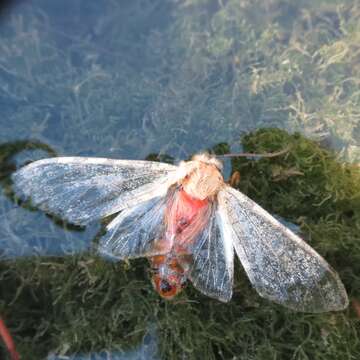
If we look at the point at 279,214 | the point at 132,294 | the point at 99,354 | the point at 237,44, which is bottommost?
the point at 99,354

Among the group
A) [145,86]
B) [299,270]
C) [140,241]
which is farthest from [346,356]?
[145,86]

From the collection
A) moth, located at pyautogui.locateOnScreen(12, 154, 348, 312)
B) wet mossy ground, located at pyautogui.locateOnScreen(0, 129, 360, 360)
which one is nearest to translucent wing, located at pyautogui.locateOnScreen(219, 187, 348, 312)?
moth, located at pyautogui.locateOnScreen(12, 154, 348, 312)

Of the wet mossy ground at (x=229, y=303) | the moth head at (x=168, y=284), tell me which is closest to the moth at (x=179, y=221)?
the moth head at (x=168, y=284)

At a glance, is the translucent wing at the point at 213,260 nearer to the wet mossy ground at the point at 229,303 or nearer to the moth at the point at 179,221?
the moth at the point at 179,221

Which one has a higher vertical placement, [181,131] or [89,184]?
[181,131]

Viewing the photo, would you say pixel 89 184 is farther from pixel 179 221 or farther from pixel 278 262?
pixel 278 262

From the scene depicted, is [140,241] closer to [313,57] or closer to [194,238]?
[194,238]

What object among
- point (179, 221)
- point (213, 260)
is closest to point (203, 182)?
point (179, 221)
